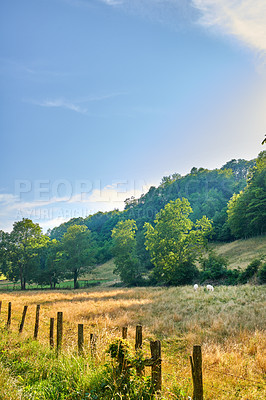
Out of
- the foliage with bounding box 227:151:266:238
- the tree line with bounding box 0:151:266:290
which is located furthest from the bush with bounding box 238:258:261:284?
the foliage with bounding box 227:151:266:238

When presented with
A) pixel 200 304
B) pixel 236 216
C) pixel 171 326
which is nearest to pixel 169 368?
pixel 171 326

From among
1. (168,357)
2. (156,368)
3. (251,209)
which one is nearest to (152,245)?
(168,357)

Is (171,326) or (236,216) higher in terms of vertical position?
(236,216)

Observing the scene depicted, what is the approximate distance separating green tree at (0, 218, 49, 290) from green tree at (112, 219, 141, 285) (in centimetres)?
1543

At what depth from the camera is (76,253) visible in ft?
165

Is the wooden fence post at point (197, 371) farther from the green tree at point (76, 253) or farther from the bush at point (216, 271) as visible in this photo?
the green tree at point (76, 253)

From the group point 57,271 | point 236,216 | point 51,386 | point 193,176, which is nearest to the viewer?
point 51,386

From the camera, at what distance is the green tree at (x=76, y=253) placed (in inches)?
1924

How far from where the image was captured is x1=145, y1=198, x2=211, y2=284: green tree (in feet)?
111

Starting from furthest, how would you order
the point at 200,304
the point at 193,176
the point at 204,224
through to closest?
the point at 193,176, the point at 204,224, the point at 200,304

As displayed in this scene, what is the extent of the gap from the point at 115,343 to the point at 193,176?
11410 cm

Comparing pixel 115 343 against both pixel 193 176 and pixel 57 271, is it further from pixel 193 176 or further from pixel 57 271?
pixel 193 176

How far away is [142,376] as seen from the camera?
4.67 m

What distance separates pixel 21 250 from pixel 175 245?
29.6 meters
